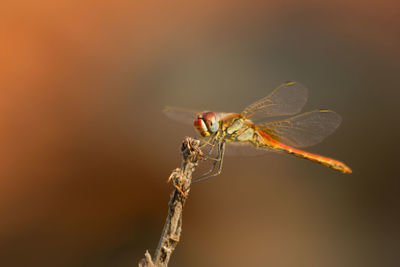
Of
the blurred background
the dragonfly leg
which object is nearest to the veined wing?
the dragonfly leg

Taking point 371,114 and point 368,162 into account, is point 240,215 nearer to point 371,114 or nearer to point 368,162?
point 368,162

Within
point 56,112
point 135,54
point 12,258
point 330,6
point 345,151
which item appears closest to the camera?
point 12,258

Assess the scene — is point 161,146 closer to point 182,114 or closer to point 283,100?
point 182,114

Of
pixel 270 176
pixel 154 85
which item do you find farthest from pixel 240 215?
pixel 154 85

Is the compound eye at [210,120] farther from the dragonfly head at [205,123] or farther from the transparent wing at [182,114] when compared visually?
the transparent wing at [182,114]

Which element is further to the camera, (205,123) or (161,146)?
(161,146)

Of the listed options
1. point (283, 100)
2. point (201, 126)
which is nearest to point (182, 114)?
point (201, 126)
